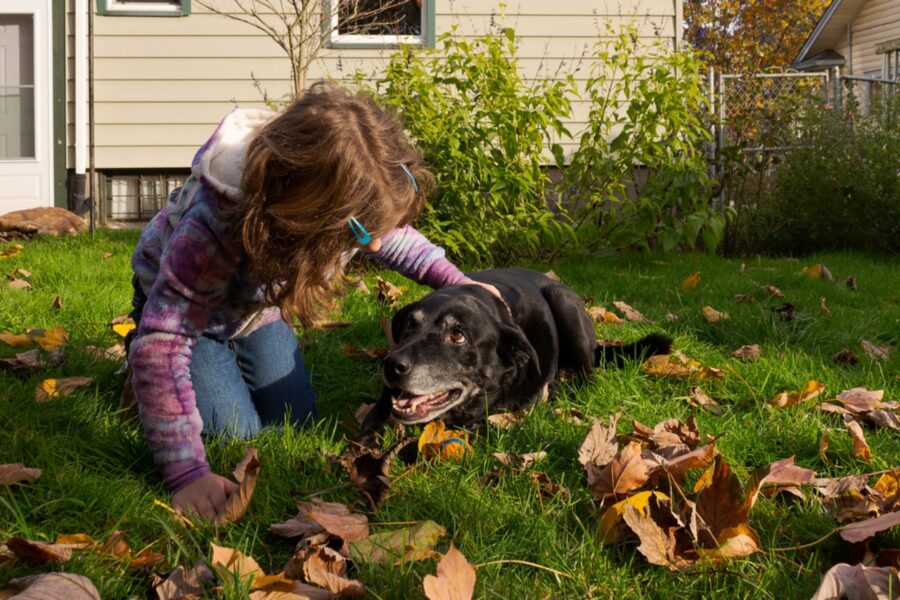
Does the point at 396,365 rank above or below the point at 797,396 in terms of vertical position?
above

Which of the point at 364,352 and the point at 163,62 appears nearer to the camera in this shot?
the point at 364,352

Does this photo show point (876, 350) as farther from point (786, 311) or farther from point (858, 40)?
point (858, 40)

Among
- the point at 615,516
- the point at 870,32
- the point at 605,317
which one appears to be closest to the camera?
the point at 615,516

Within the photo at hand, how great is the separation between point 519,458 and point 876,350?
2373mm

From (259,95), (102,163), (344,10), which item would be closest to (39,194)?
(102,163)

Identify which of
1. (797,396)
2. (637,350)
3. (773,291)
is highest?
(773,291)

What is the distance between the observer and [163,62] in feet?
32.8

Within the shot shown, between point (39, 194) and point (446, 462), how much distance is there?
28.5ft

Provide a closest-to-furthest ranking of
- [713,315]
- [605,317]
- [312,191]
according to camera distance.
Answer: [312,191]
[713,315]
[605,317]

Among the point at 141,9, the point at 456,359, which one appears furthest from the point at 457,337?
the point at 141,9

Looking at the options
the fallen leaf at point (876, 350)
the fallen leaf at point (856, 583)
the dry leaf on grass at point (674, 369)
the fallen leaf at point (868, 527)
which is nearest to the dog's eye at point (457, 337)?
the dry leaf on grass at point (674, 369)

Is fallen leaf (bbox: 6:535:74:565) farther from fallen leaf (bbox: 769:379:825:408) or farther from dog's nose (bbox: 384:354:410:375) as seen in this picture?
fallen leaf (bbox: 769:379:825:408)

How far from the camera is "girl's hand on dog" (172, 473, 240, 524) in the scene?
7.99 feet

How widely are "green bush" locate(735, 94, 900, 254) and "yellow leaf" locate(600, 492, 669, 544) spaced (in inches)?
258
